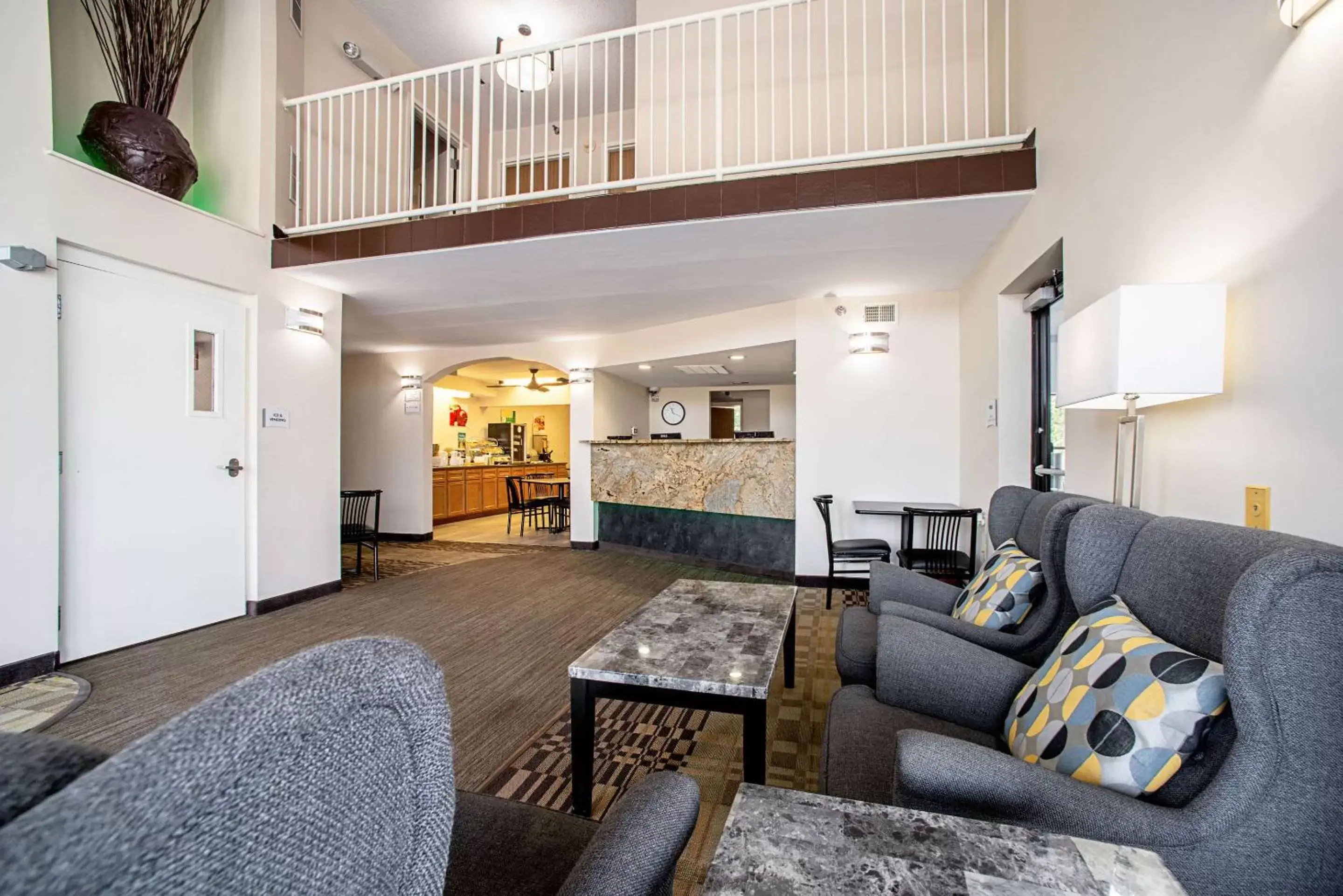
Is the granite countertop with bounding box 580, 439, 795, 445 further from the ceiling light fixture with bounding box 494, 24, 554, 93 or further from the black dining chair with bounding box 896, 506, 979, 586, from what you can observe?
the ceiling light fixture with bounding box 494, 24, 554, 93

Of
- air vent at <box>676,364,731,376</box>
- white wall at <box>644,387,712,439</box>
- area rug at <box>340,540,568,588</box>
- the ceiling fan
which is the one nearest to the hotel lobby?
area rug at <box>340,540,568,588</box>

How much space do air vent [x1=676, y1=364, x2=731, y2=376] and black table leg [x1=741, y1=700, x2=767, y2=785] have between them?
5.47m

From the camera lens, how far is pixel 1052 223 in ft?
8.99

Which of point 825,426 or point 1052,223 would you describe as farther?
point 825,426

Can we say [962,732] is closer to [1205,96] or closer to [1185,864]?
[1185,864]

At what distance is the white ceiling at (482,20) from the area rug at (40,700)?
5813 millimetres

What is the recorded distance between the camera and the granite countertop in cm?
521

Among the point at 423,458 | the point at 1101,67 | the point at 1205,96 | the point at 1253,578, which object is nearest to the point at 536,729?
the point at 1253,578

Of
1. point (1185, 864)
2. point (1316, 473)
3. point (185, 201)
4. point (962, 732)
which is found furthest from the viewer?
point (185, 201)

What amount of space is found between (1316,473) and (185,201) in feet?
20.4

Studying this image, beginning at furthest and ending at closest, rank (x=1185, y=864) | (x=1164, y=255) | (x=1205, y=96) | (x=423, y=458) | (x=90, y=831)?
(x=423, y=458) < (x=1164, y=255) < (x=1205, y=96) < (x=1185, y=864) < (x=90, y=831)

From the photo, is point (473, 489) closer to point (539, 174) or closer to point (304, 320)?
point (539, 174)

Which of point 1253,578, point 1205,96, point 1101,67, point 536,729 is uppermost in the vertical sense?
point 1101,67

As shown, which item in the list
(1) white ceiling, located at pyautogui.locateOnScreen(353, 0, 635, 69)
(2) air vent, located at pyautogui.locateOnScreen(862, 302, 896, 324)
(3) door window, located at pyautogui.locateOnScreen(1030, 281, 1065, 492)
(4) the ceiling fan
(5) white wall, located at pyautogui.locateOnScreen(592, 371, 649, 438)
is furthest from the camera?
(4) the ceiling fan
